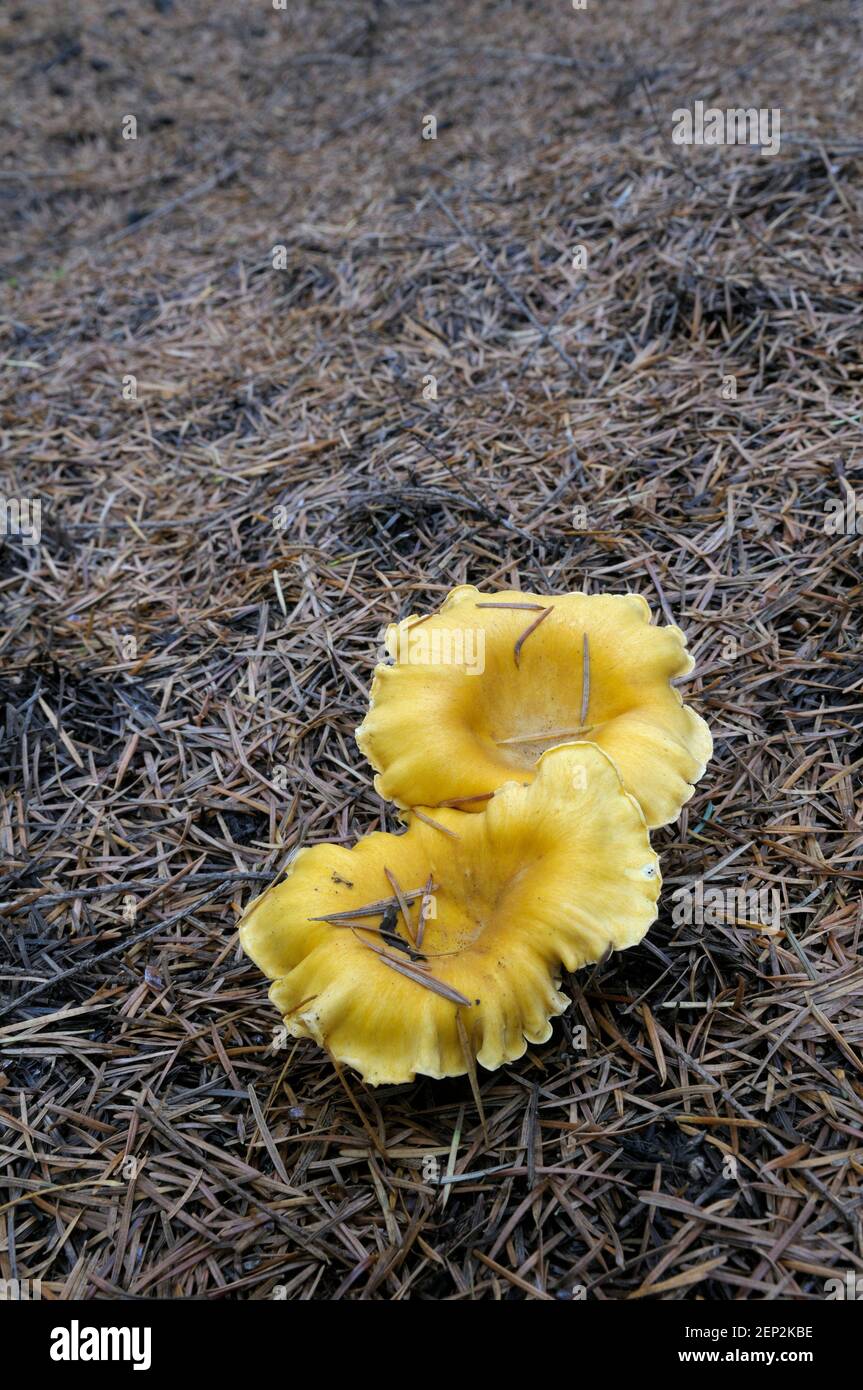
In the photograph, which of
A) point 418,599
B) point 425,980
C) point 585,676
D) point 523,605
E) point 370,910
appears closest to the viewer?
point 425,980

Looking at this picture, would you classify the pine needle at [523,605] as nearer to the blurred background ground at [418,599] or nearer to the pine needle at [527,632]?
the pine needle at [527,632]

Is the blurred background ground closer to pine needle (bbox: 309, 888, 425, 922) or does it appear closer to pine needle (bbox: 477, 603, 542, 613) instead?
pine needle (bbox: 309, 888, 425, 922)

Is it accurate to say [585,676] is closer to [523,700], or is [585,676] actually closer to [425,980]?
[523,700]

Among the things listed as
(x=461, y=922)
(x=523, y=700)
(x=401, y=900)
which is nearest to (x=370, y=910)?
(x=401, y=900)

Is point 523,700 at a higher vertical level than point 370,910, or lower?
higher

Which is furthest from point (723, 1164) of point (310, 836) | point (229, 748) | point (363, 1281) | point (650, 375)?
point (650, 375)

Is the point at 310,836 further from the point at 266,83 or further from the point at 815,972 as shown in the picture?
the point at 266,83

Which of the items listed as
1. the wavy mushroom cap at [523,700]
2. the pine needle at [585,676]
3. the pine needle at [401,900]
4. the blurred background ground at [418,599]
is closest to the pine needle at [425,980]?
the pine needle at [401,900]
